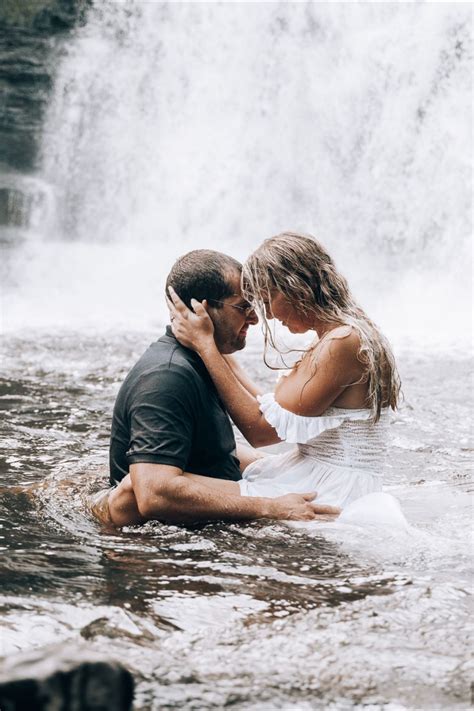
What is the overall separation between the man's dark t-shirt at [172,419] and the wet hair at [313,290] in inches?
16.8

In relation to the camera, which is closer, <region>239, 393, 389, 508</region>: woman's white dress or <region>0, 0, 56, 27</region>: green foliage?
<region>239, 393, 389, 508</region>: woman's white dress

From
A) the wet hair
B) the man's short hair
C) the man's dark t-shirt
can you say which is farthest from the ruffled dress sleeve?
the man's short hair

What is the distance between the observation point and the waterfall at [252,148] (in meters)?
17.3

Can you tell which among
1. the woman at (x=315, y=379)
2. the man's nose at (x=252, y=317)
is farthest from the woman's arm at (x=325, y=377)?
the man's nose at (x=252, y=317)

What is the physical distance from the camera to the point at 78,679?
2479mm

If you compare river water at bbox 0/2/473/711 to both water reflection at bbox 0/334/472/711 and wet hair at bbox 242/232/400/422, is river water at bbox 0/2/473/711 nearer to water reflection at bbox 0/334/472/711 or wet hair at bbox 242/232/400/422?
water reflection at bbox 0/334/472/711

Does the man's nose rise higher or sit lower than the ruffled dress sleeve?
higher

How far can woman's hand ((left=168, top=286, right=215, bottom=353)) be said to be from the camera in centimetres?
458

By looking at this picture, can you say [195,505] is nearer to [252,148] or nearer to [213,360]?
[213,360]

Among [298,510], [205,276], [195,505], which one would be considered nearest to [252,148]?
[205,276]

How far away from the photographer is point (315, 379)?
445cm

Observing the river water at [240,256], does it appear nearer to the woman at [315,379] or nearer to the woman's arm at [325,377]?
the woman at [315,379]

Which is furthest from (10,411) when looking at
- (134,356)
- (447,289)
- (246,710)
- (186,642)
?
(447,289)

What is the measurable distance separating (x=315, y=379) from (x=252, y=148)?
49.8 feet
